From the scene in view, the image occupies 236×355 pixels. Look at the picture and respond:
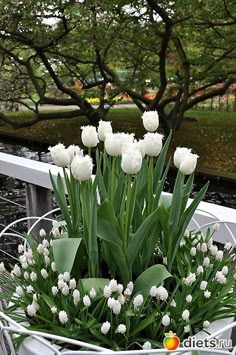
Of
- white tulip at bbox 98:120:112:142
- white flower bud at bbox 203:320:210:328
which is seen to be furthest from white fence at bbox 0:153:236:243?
white flower bud at bbox 203:320:210:328

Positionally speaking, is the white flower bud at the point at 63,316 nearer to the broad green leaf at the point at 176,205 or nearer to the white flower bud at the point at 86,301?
the white flower bud at the point at 86,301

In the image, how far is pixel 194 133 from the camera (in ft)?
30.7

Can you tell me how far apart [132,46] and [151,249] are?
8.34 metres

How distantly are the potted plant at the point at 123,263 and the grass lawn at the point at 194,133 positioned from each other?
19.7ft

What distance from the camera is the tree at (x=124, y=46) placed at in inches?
283

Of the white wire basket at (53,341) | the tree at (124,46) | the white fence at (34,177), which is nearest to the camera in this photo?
the white wire basket at (53,341)

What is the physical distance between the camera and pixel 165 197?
4.06ft

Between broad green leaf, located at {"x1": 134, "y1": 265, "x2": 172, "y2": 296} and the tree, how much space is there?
610 cm

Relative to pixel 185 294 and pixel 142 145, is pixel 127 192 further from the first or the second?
pixel 185 294

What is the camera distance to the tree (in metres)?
7.20

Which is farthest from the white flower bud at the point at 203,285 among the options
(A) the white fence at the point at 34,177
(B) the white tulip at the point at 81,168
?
(A) the white fence at the point at 34,177

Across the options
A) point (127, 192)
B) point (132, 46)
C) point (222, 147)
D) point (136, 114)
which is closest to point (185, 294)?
point (127, 192)

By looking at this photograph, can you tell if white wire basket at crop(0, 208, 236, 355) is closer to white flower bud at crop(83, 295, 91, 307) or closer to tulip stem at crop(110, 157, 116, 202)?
white flower bud at crop(83, 295, 91, 307)

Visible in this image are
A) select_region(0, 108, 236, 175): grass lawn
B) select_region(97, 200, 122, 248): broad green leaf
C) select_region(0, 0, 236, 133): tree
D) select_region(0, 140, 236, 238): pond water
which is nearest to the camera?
select_region(97, 200, 122, 248): broad green leaf
